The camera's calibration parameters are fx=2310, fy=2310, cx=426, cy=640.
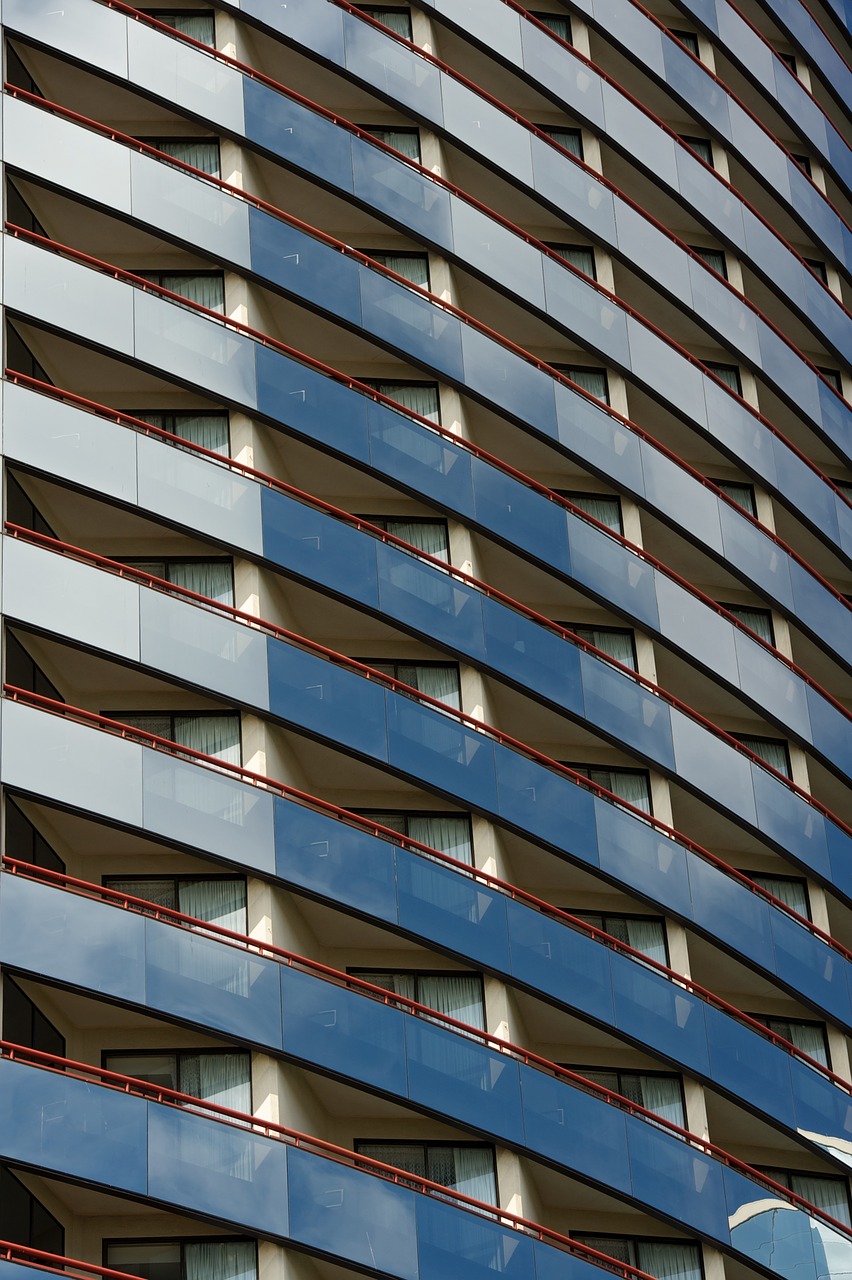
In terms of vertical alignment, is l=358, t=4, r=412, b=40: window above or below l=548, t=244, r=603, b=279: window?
above

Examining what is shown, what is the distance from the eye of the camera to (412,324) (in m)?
44.3

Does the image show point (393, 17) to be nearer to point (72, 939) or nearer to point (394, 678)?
point (394, 678)

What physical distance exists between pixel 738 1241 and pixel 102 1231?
1151cm

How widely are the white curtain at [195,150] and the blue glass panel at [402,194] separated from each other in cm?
280

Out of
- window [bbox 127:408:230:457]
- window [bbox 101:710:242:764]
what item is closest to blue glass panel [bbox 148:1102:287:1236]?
window [bbox 101:710:242:764]

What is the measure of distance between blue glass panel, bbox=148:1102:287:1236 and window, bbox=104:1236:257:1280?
973mm

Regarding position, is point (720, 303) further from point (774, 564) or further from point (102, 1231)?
point (102, 1231)

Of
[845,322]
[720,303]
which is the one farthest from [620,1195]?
[845,322]

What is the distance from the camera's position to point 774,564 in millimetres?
49188

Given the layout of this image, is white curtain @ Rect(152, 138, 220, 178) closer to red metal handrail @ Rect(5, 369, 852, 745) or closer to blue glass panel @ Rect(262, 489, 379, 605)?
red metal handrail @ Rect(5, 369, 852, 745)

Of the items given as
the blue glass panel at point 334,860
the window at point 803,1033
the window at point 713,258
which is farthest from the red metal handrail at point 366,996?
the window at point 713,258

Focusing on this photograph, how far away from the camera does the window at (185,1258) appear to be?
111 ft

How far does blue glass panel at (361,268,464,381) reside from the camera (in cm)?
4394

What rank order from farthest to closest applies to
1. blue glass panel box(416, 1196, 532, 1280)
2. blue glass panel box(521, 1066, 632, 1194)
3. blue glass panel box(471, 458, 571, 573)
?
blue glass panel box(471, 458, 571, 573) → blue glass panel box(521, 1066, 632, 1194) → blue glass panel box(416, 1196, 532, 1280)
